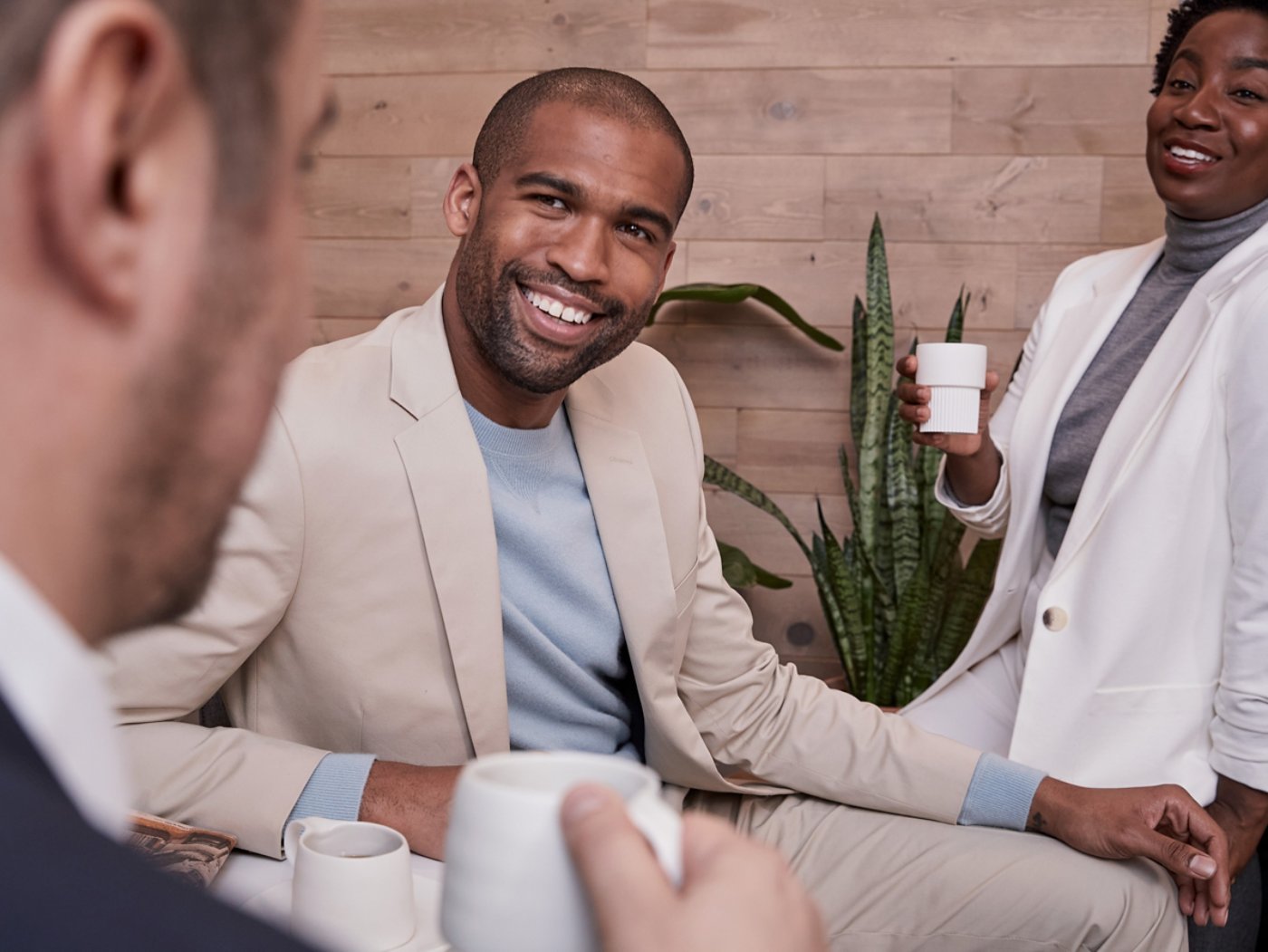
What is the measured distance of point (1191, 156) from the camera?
6.45 ft

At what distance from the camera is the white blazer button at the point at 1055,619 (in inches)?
73.4

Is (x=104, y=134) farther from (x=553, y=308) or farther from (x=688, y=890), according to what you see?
(x=553, y=308)

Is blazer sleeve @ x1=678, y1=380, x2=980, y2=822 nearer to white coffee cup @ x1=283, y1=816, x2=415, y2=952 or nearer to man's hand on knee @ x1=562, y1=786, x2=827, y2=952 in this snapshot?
white coffee cup @ x1=283, y1=816, x2=415, y2=952

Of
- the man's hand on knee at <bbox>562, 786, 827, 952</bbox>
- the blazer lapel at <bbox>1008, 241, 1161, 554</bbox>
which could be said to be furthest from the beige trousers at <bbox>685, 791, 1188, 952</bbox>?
the man's hand on knee at <bbox>562, 786, 827, 952</bbox>

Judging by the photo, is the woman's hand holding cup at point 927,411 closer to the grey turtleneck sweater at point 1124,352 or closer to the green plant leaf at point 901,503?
the grey turtleneck sweater at point 1124,352

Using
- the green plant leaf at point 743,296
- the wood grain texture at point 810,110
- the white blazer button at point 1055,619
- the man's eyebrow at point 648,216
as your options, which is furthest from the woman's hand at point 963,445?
the wood grain texture at point 810,110

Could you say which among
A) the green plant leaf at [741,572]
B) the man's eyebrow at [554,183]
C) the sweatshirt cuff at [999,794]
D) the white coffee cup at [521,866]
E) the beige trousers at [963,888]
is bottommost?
the beige trousers at [963,888]

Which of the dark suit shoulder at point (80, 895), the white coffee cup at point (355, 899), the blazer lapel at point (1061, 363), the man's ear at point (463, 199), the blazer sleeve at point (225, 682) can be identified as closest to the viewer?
the dark suit shoulder at point (80, 895)

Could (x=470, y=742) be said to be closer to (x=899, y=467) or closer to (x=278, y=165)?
(x=278, y=165)

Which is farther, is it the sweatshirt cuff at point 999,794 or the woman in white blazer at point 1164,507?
the woman in white blazer at point 1164,507

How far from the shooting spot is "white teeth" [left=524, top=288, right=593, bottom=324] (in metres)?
1.54

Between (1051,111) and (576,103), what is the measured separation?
6.24ft

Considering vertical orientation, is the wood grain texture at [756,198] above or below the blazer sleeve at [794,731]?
above

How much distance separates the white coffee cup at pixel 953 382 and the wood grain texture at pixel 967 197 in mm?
1358
